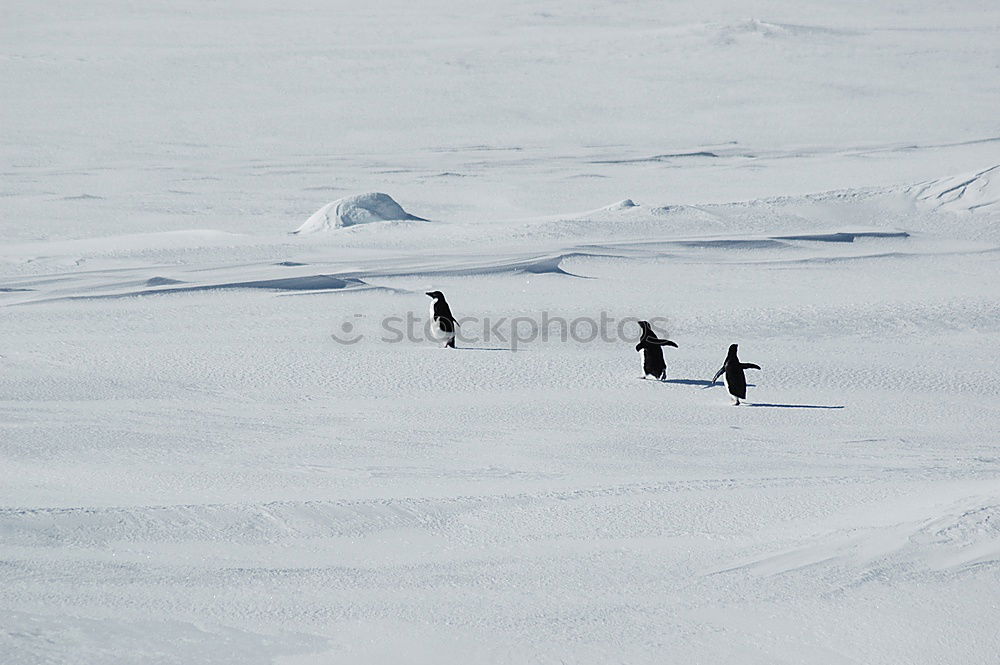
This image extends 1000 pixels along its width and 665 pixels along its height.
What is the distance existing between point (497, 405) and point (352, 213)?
16.1 ft

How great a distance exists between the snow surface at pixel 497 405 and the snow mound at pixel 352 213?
46mm

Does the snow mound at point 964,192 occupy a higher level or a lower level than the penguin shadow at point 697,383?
higher

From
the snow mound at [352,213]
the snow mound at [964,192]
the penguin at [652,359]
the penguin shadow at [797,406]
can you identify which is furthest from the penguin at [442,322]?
the snow mound at [964,192]

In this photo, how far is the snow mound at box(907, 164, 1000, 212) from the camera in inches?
376

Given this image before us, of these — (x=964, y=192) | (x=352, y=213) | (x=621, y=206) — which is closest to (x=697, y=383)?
(x=621, y=206)

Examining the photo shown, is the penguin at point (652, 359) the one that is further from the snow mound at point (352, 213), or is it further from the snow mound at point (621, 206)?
the snow mound at point (352, 213)

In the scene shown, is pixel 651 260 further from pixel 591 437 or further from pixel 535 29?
pixel 535 29

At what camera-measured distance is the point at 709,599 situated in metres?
2.92

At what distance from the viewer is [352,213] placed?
9492 mm

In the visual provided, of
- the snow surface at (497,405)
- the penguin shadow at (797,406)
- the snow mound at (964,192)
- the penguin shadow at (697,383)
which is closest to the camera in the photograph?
the snow surface at (497,405)

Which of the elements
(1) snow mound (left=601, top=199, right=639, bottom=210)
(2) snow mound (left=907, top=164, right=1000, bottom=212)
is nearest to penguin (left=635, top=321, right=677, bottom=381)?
(1) snow mound (left=601, top=199, right=639, bottom=210)

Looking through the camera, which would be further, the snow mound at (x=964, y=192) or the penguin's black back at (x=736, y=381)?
the snow mound at (x=964, y=192)

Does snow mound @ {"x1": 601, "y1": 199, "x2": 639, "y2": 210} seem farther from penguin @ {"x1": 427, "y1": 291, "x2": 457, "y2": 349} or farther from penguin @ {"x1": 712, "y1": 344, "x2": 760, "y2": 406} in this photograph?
penguin @ {"x1": 712, "y1": 344, "x2": 760, "y2": 406}

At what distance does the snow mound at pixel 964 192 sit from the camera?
9.56 meters
